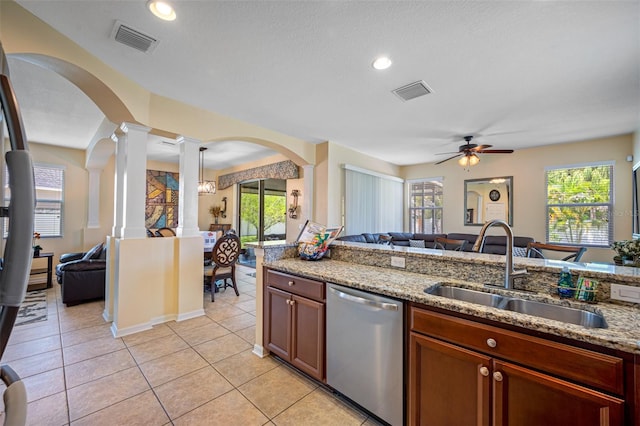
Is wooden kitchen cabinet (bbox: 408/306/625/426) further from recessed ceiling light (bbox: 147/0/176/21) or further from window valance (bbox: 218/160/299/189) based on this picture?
window valance (bbox: 218/160/299/189)

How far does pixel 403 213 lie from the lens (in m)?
7.10

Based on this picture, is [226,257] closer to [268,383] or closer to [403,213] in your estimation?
[268,383]

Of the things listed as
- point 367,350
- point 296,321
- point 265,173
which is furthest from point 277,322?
point 265,173

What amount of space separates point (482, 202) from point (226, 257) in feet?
17.7

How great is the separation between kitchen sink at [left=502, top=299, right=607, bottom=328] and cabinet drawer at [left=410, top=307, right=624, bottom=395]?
0.24 metres

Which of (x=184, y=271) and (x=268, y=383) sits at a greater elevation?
(x=184, y=271)

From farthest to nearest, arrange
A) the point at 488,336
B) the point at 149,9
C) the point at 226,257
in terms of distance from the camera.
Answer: the point at 226,257 → the point at 149,9 → the point at 488,336

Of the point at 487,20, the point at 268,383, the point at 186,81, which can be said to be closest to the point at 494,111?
the point at 487,20

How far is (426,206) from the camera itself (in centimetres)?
680

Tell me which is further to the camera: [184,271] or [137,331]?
[184,271]

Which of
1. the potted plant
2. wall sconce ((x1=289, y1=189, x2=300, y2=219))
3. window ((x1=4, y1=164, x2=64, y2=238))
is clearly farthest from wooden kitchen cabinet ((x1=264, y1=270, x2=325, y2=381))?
window ((x1=4, y1=164, x2=64, y2=238))

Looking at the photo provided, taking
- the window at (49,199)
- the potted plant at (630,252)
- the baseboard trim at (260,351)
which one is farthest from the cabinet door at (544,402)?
the window at (49,199)

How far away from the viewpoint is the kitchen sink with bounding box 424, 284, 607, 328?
124 centimetres

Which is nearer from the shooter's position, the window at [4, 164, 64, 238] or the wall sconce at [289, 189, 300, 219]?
the window at [4, 164, 64, 238]
